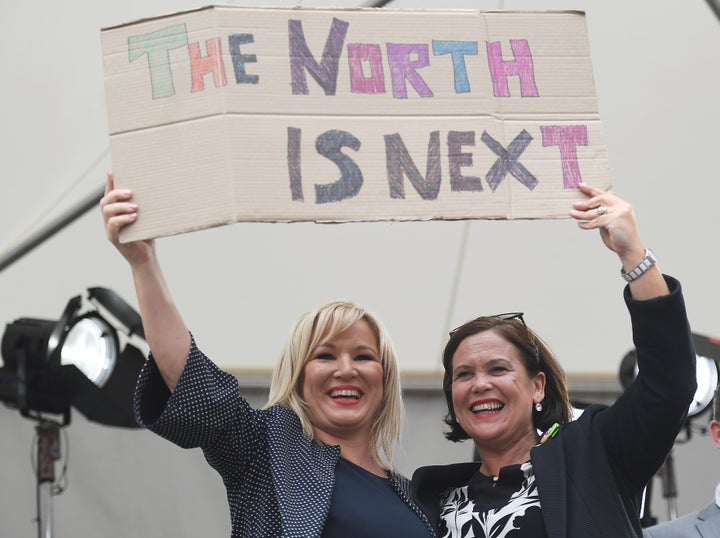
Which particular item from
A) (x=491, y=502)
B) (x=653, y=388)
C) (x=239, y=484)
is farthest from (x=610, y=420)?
(x=239, y=484)

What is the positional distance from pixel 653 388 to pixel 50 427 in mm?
2145

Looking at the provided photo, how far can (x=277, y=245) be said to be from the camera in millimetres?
4027

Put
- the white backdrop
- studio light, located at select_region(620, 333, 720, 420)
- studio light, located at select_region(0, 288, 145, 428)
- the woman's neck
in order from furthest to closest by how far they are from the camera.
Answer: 1. the white backdrop
2. studio light, located at select_region(0, 288, 145, 428)
3. studio light, located at select_region(620, 333, 720, 420)
4. the woman's neck

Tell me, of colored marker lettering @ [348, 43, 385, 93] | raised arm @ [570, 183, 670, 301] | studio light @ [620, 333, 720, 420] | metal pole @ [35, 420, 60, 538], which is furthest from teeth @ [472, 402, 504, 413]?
metal pole @ [35, 420, 60, 538]

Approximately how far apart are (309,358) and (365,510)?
1.10 ft

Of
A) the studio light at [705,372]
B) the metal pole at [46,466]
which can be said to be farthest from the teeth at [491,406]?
the metal pole at [46,466]

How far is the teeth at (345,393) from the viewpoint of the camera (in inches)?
89.4

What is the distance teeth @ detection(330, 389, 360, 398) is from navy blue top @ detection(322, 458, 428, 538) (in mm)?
122

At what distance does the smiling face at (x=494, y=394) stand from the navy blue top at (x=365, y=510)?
7.9 inches

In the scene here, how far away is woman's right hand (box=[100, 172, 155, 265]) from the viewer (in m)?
1.94

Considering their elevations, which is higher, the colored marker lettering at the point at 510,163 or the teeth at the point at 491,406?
the colored marker lettering at the point at 510,163

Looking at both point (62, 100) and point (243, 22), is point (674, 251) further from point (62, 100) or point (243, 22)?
point (243, 22)

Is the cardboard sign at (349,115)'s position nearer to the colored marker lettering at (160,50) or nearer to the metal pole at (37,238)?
the colored marker lettering at (160,50)

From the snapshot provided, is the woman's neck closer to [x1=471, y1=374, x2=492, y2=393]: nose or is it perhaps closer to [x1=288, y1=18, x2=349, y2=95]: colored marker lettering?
[x1=471, y1=374, x2=492, y2=393]: nose
